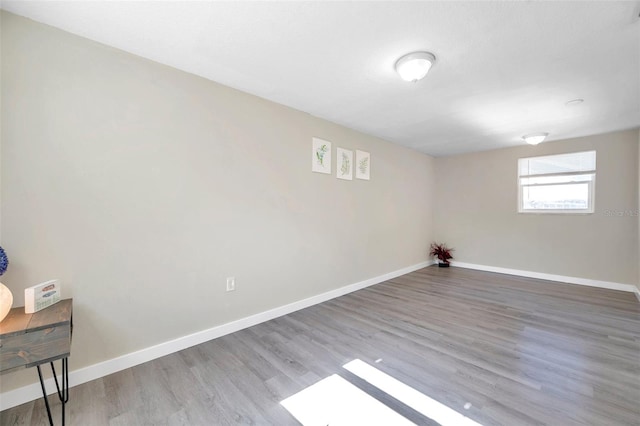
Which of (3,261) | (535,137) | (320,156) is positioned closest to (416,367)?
(320,156)

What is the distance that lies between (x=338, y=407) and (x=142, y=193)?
212 cm

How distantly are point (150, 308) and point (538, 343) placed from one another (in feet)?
11.3

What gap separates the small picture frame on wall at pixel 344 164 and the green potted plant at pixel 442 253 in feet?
10.3

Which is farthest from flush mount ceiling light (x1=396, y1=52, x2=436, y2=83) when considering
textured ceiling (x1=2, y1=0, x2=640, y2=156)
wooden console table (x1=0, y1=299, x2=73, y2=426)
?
wooden console table (x1=0, y1=299, x2=73, y2=426)

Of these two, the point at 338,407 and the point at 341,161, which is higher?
the point at 341,161

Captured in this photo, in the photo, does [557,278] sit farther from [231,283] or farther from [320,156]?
[231,283]

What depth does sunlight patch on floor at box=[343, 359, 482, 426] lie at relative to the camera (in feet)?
4.96

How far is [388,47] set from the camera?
1953 millimetres

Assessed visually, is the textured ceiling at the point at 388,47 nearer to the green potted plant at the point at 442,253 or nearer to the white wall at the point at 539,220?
the white wall at the point at 539,220

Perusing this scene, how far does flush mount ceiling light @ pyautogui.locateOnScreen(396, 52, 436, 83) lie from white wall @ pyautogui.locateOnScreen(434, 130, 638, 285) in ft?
13.2

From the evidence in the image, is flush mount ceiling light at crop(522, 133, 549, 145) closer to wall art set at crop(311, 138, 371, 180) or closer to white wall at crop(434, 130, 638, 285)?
white wall at crop(434, 130, 638, 285)

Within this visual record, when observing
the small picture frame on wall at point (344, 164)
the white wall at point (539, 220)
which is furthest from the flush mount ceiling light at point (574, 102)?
the small picture frame on wall at point (344, 164)

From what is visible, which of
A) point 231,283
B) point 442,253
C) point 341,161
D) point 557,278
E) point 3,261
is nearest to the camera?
point 3,261

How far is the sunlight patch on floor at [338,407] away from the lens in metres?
1.51
